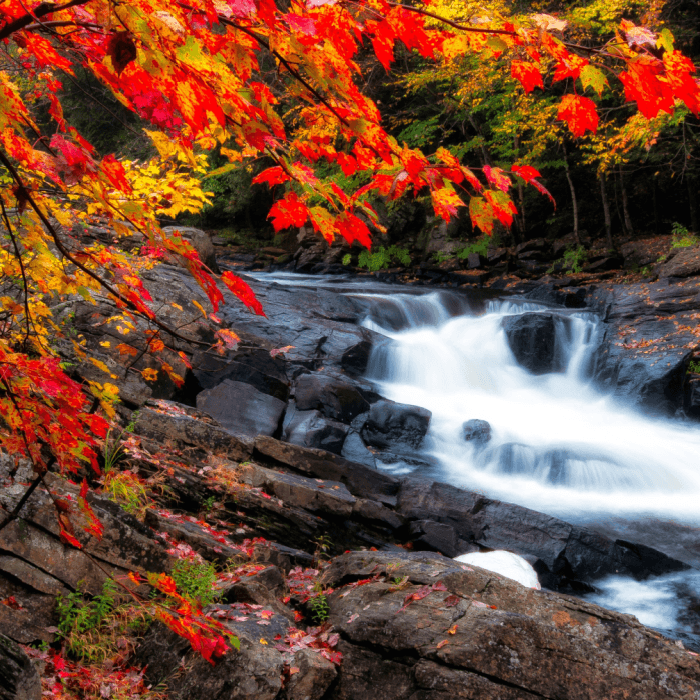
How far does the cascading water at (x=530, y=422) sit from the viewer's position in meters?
8.11

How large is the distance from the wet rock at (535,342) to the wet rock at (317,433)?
5.97 m

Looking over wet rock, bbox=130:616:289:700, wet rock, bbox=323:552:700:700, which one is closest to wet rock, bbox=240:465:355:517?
wet rock, bbox=323:552:700:700

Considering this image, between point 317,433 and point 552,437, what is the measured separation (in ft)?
14.6

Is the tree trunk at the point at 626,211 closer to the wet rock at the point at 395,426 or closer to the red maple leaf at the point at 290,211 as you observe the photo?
the wet rock at the point at 395,426

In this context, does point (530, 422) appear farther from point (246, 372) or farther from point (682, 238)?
point (682, 238)

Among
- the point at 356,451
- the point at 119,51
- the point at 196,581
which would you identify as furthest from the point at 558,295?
the point at 119,51

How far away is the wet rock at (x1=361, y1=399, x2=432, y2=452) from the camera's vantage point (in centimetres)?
912

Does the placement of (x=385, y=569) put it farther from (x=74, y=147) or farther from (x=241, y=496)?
(x=74, y=147)

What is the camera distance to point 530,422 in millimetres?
10367

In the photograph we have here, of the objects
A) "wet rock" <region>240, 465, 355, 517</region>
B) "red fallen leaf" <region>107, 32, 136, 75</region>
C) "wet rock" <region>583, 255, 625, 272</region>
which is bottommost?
"wet rock" <region>240, 465, 355, 517</region>

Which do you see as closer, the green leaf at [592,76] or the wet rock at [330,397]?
the green leaf at [592,76]

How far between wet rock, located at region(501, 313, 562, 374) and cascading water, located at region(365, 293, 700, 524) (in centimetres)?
15

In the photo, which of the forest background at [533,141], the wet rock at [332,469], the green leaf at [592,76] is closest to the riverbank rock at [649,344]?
the forest background at [533,141]

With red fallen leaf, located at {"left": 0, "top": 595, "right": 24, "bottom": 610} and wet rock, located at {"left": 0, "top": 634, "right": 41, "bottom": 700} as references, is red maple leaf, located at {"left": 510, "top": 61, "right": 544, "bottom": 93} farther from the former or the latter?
red fallen leaf, located at {"left": 0, "top": 595, "right": 24, "bottom": 610}
